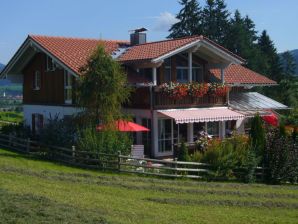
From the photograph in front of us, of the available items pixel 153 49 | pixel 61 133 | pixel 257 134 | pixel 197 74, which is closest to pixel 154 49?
pixel 153 49

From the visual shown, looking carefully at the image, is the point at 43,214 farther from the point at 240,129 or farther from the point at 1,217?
the point at 240,129

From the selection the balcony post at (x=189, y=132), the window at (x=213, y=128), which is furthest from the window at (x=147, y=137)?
the window at (x=213, y=128)

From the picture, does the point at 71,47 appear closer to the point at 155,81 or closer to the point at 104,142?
the point at 155,81

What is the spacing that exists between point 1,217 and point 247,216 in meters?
6.23

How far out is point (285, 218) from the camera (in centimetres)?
1297

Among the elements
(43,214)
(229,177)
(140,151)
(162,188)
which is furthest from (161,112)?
(43,214)

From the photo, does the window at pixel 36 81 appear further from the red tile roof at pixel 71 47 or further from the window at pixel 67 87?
the window at pixel 67 87

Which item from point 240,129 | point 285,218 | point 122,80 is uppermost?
point 122,80

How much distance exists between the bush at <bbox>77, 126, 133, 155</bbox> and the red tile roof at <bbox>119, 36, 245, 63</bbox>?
18.2 ft

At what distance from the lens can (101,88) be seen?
2322cm

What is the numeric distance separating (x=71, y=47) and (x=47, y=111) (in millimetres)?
4340

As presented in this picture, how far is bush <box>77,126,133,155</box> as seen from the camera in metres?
21.9

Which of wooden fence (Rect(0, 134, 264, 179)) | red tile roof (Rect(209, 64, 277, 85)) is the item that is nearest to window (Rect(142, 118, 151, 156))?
wooden fence (Rect(0, 134, 264, 179))

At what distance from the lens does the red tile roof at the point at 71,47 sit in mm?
28273
